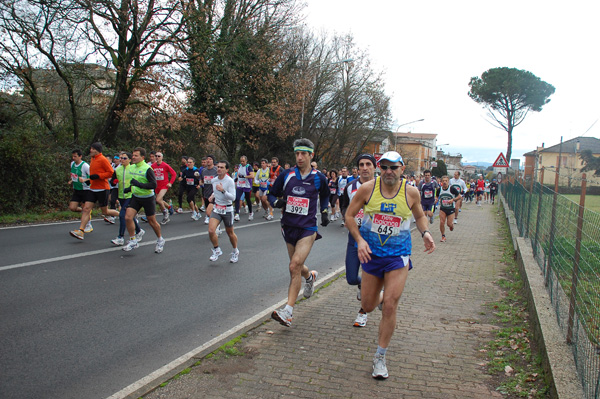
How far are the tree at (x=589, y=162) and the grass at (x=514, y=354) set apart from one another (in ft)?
11.2

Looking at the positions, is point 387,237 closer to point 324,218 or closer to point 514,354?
point 514,354

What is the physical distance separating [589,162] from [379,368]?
24.5 ft

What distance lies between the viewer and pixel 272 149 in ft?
106

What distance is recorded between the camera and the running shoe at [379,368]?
396 cm

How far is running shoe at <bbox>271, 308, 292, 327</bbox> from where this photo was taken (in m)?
5.02

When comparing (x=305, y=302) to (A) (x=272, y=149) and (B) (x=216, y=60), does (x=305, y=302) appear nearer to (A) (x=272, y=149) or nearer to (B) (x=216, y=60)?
(B) (x=216, y=60)

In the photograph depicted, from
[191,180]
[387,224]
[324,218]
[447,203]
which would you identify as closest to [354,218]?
[387,224]

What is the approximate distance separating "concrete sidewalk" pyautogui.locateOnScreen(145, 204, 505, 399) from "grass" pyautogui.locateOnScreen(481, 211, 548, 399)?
12cm

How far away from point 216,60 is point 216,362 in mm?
20626

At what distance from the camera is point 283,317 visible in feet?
16.6

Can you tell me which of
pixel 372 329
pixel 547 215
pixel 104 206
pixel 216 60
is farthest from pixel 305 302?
pixel 216 60

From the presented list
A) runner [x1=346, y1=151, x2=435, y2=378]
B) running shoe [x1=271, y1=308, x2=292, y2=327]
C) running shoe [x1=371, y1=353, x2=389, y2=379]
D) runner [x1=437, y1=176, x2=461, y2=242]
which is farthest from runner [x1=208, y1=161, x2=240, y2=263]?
runner [x1=437, y1=176, x2=461, y2=242]

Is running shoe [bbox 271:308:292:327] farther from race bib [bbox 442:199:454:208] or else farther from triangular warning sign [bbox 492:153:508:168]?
triangular warning sign [bbox 492:153:508:168]

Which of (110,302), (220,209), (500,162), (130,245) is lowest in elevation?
(110,302)
